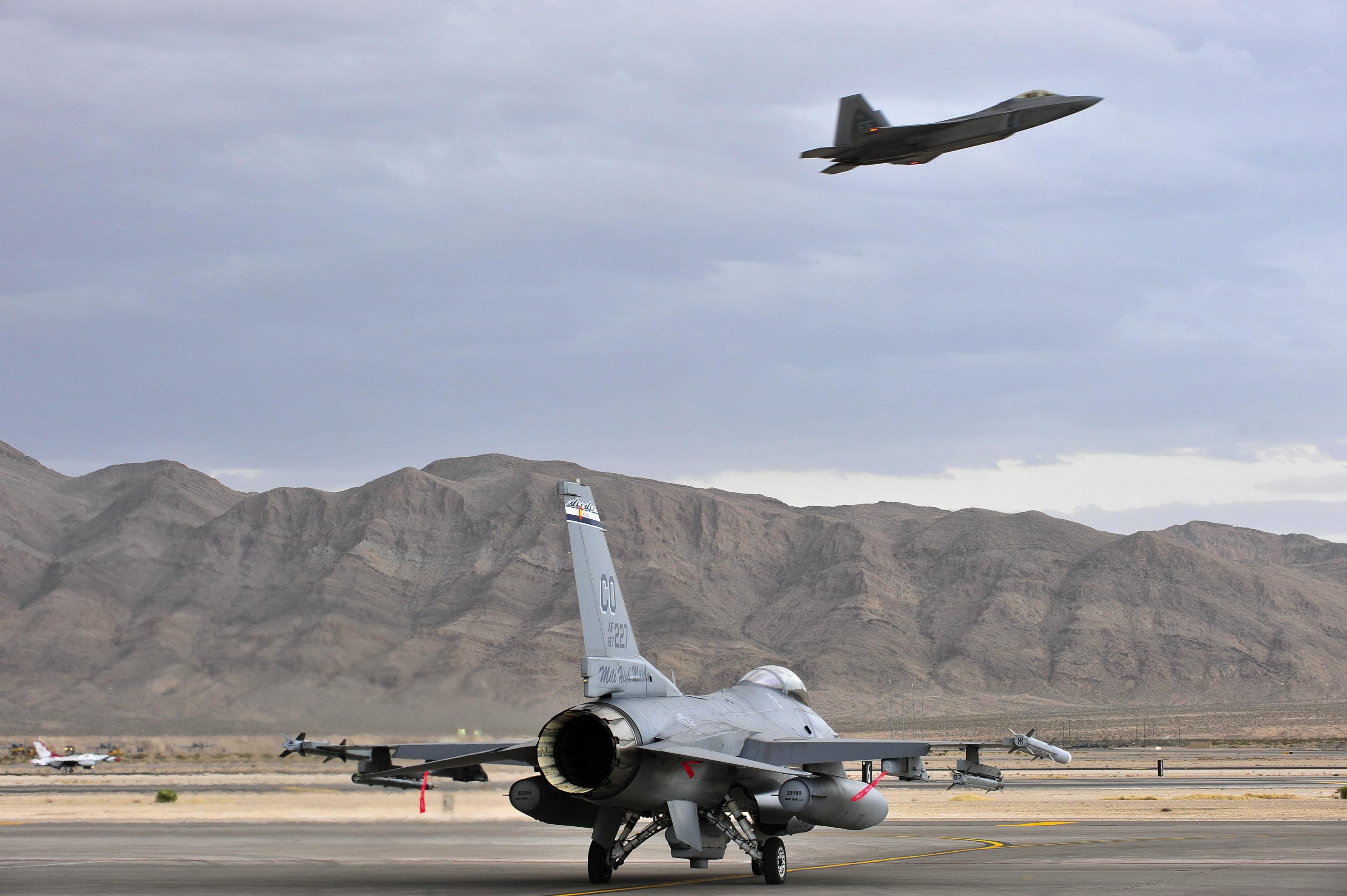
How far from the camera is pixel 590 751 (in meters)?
21.4

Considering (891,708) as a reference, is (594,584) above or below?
above

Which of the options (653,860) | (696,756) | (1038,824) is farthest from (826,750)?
(1038,824)

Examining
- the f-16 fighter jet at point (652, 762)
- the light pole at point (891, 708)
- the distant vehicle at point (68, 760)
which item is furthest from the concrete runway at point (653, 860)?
the light pole at point (891, 708)

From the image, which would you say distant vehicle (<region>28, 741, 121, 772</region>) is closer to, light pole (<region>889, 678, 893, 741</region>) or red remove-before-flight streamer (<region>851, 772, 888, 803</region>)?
red remove-before-flight streamer (<region>851, 772, 888, 803</region>)

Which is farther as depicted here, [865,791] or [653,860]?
[653,860]

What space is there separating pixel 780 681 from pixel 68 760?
197ft

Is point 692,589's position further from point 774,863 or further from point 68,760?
point 774,863

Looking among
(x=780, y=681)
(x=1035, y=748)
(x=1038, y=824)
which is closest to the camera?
(x=1035, y=748)

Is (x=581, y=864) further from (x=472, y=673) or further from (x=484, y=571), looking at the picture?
(x=484, y=571)

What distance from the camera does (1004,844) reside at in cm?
2988

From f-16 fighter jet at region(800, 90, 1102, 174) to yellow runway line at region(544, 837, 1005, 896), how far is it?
46.8ft

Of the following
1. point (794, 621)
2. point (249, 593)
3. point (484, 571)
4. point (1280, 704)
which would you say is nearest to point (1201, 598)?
point (1280, 704)

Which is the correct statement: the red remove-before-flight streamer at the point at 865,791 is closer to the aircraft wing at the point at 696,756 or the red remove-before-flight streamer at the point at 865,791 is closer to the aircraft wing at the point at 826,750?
the aircraft wing at the point at 826,750

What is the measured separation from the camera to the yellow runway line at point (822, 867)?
825 inches
